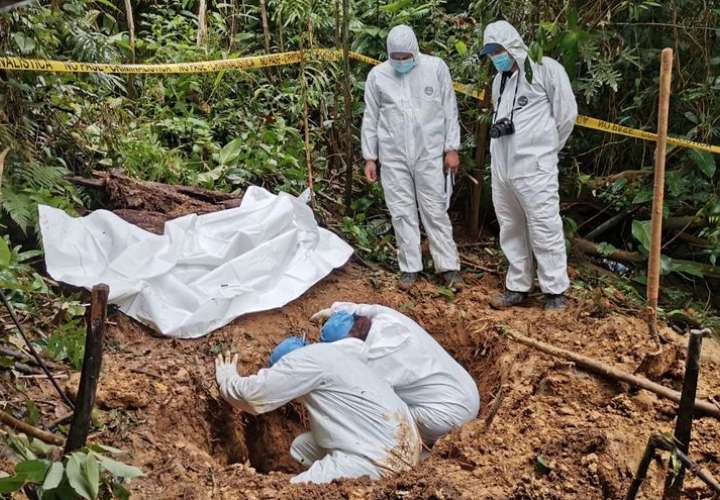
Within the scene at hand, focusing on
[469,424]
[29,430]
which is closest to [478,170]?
[469,424]

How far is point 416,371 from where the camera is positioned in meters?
4.22

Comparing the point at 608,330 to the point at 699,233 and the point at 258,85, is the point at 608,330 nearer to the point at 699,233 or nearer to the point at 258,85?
the point at 699,233

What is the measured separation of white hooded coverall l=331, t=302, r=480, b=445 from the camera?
4203 mm

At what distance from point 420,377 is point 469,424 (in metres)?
0.35

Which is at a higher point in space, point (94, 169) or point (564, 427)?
point (94, 169)

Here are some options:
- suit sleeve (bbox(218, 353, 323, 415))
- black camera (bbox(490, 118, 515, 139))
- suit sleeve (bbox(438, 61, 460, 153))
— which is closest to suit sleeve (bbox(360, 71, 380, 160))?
suit sleeve (bbox(438, 61, 460, 153))

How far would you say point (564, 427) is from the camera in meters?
3.88

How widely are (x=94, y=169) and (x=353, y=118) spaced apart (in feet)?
7.43

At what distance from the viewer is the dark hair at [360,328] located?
14.0ft

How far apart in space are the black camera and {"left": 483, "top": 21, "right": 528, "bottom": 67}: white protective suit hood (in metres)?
0.36

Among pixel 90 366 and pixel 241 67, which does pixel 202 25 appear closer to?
pixel 241 67

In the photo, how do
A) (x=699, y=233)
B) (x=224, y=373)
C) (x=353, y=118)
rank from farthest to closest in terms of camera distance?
(x=353, y=118), (x=699, y=233), (x=224, y=373)

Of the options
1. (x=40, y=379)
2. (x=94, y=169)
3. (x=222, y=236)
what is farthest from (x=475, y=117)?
(x=40, y=379)

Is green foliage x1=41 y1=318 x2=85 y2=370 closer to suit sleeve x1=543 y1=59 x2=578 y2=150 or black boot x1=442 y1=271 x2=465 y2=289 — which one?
black boot x1=442 y1=271 x2=465 y2=289
